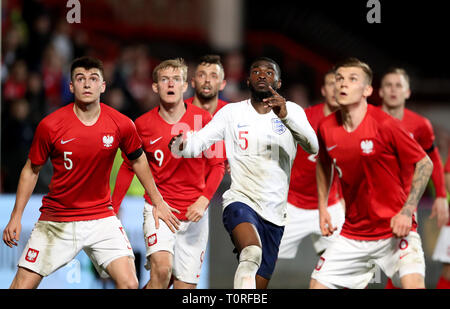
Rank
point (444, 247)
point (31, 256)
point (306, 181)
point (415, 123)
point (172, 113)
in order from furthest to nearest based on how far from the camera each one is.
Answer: point (444, 247)
point (306, 181)
point (415, 123)
point (172, 113)
point (31, 256)

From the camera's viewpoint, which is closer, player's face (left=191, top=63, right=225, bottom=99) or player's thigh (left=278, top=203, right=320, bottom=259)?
player's face (left=191, top=63, right=225, bottom=99)

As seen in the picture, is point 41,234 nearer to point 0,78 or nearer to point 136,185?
point 136,185

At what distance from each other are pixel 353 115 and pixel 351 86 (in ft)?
0.81

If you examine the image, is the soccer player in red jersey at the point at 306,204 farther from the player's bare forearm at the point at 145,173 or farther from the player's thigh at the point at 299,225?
the player's bare forearm at the point at 145,173

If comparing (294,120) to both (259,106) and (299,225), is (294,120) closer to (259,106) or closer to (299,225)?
(259,106)

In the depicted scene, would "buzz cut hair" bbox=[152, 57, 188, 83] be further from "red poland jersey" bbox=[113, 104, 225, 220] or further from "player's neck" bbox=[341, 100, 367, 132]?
"player's neck" bbox=[341, 100, 367, 132]

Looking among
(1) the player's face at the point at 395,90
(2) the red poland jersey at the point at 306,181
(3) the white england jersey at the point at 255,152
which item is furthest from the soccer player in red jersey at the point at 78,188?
(1) the player's face at the point at 395,90

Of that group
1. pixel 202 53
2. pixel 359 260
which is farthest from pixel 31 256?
pixel 202 53

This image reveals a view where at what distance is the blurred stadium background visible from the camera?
9.89 meters

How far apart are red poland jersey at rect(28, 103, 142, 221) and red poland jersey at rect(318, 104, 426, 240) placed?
182 cm

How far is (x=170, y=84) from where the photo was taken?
23.0 feet

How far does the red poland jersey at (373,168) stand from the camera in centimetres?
656

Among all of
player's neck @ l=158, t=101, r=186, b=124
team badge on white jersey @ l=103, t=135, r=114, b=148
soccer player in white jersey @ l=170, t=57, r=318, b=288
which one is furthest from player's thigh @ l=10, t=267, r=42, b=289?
player's neck @ l=158, t=101, r=186, b=124

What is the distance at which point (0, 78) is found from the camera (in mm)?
11484
